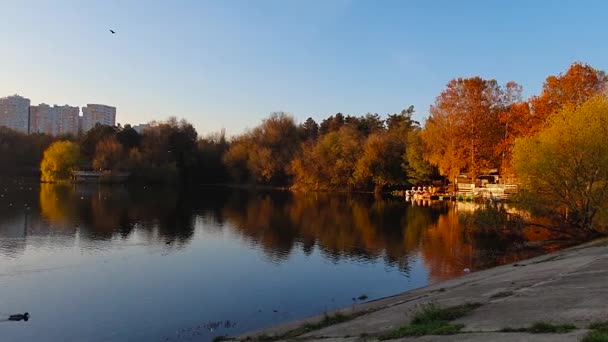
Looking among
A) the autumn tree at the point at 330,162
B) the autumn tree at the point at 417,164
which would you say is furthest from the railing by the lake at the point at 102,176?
the autumn tree at the point at 417,164

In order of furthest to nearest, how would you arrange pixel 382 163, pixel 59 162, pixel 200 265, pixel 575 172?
pixel 59 162 < pixel 382 163 < pixel 575 172 < pixel 200 265

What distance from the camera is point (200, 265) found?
27938 mm

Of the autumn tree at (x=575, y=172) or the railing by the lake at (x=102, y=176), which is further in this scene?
the railing by the lake at (x=102, y=176)

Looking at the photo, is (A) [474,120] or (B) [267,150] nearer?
(A) [474,120]

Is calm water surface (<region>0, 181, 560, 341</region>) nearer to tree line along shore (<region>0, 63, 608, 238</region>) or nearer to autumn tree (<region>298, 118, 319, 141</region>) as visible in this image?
tree line along shore (<region>0, 63, 608, 238</region>)

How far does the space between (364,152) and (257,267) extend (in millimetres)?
68443

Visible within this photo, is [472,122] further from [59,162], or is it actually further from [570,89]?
[59,162]

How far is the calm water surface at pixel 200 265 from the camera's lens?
59.6 feet

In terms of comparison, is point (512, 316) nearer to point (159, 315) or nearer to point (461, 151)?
point (159, 315)

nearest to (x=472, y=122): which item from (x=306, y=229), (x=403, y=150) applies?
(x=403, y=150)

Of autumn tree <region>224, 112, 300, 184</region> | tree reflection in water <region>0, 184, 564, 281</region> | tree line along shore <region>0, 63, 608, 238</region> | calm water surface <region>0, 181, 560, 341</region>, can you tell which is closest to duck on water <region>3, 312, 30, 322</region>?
calm water surface <region>0, 181, 560, 341</region>

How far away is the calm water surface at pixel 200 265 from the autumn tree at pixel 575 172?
3816 mm

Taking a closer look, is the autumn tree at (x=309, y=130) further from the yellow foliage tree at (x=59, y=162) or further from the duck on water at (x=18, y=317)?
the duck on water at (x=18, y=317)

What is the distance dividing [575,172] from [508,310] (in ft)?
81.4
